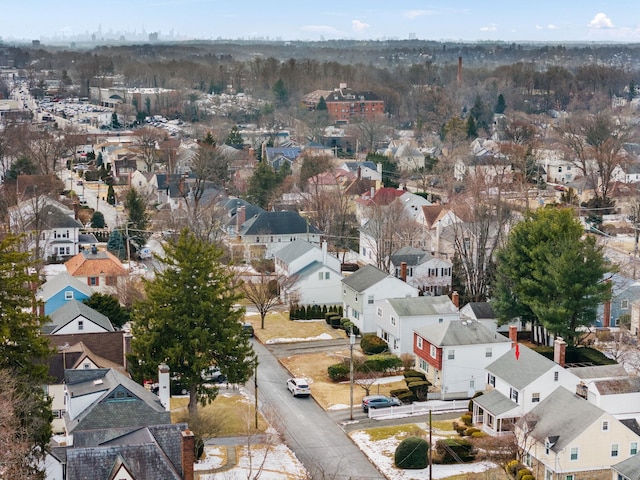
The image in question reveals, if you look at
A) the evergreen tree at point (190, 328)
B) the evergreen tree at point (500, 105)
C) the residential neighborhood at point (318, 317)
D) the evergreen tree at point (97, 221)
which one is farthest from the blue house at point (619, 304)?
the evergreen tree at point (500, 105)

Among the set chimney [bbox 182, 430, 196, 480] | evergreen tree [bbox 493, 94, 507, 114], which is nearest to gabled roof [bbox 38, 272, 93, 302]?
chimney [bbox 182, 430, 196, 480]

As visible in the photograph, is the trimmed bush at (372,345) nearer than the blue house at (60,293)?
Yes

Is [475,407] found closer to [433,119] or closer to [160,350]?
[160,350]

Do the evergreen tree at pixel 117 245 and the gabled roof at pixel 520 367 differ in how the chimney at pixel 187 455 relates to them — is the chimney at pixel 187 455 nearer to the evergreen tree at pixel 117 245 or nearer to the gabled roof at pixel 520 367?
the gabled roof at pixel 520 367

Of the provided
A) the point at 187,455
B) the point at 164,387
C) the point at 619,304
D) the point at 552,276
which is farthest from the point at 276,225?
the point at 187,455

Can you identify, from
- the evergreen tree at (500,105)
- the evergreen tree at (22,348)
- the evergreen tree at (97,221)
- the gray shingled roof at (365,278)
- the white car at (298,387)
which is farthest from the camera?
the evergreen tree at (500,105)

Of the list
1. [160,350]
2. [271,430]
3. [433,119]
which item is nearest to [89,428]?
[160,350]
